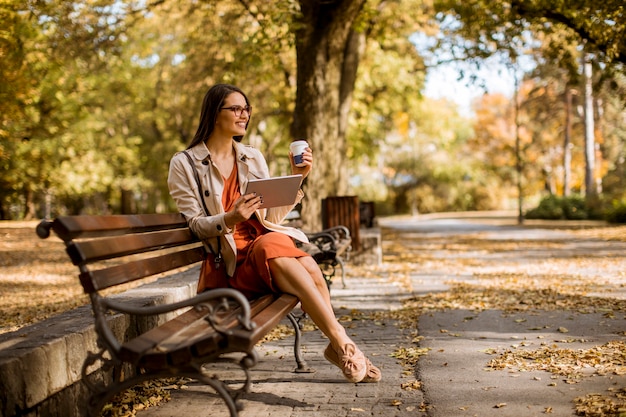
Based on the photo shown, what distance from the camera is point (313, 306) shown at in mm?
3949

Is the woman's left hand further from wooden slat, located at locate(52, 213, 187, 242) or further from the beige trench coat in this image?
wooden slat, located at locate(52, 213, 187, 242)

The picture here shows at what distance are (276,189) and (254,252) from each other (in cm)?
38

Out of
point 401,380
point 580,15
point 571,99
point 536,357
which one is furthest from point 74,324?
point 571,99

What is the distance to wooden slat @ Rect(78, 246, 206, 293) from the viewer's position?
3162mm

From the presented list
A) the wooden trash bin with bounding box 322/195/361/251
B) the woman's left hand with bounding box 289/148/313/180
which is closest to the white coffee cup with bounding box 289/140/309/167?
the woman's left hand with bounding box 289/148/313/180

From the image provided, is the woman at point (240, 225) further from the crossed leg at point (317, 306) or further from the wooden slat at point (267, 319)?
the wooden slat at point (267, 319)

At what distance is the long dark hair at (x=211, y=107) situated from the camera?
439 cm

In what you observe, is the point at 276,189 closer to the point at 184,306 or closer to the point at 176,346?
the point at 184,306

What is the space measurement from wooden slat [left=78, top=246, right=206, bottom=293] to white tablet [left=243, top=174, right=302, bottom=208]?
612 mm

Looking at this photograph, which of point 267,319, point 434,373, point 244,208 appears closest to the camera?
point 267,319

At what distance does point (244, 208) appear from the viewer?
12.7ft

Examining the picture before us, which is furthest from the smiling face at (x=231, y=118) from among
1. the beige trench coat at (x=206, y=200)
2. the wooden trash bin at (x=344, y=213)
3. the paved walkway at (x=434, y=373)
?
the wooden trash bin at (x=344, y=213)

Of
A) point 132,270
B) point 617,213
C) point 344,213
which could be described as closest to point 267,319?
point 132,270

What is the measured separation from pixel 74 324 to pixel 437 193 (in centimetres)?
4727
